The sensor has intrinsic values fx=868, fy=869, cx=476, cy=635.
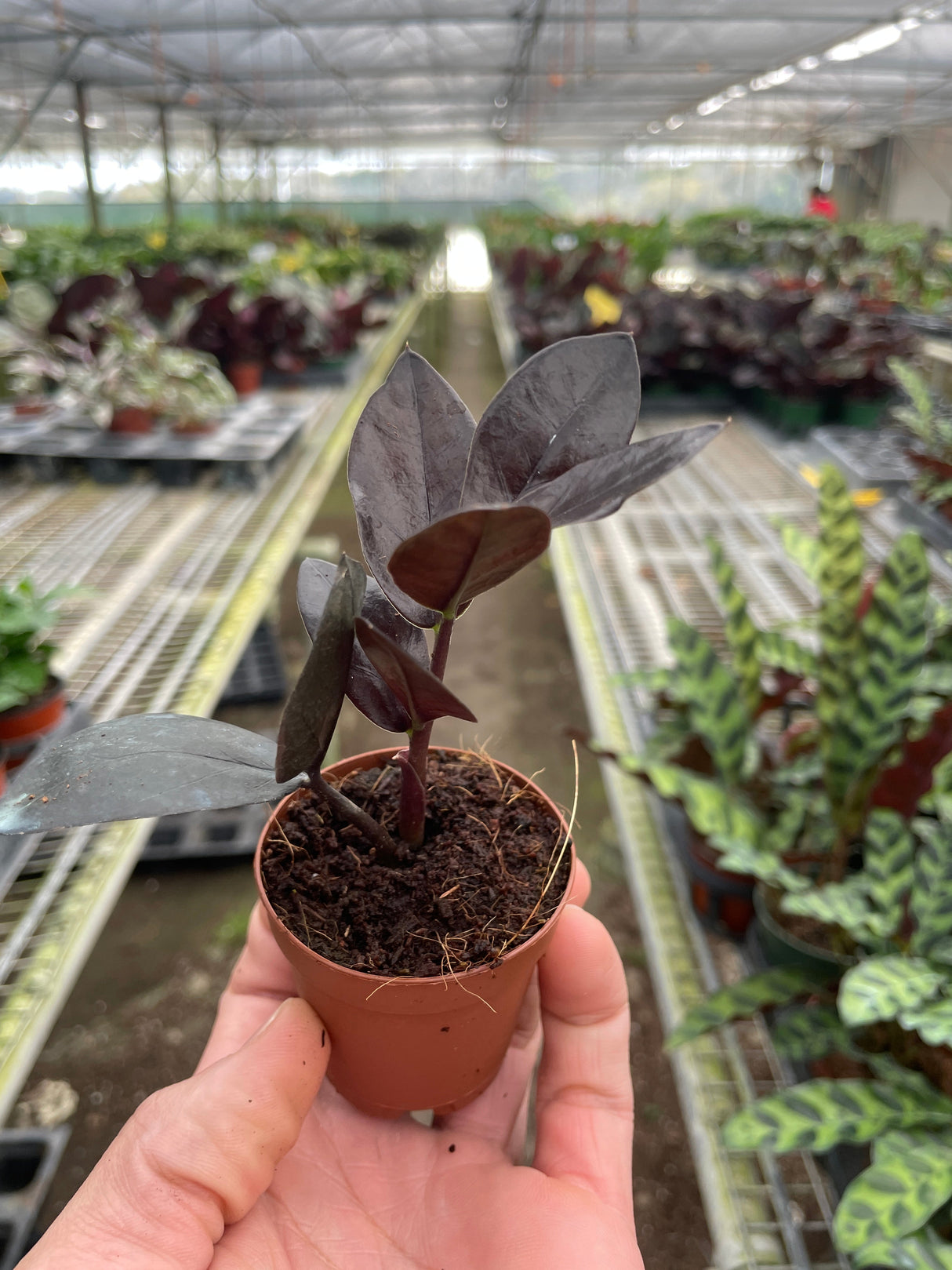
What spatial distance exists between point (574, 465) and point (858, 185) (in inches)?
899

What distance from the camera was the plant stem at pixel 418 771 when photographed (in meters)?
0.50

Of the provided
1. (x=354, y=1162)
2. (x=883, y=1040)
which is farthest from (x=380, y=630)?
(x=883, y=1040)

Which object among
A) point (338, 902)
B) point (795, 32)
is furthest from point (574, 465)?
point (795, 32)

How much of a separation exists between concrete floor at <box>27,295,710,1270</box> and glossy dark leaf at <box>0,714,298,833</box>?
26 cm

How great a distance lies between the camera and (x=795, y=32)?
10320 mm

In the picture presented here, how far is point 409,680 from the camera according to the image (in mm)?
426

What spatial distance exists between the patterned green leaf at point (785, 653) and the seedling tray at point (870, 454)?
3.50 feet

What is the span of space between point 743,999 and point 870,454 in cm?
193

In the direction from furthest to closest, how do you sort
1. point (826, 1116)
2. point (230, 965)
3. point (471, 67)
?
1. point (471, 67)
2. point (230, 965)
3. point (826, 1116)

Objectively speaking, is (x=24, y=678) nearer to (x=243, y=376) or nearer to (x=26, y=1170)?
(x=26, y=1170)

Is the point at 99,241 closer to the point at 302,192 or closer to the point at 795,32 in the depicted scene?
the point at 795,32

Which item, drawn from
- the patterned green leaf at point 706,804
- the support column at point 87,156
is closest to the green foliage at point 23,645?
the patterned green leaf at point 706,804

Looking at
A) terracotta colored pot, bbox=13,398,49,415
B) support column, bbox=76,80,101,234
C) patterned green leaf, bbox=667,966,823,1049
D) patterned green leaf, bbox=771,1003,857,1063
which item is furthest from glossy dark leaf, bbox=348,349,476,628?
support column, bbox=76,80,101,234

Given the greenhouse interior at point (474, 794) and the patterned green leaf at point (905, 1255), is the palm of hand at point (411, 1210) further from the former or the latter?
the patterned green leaf at point (905, 1255)
